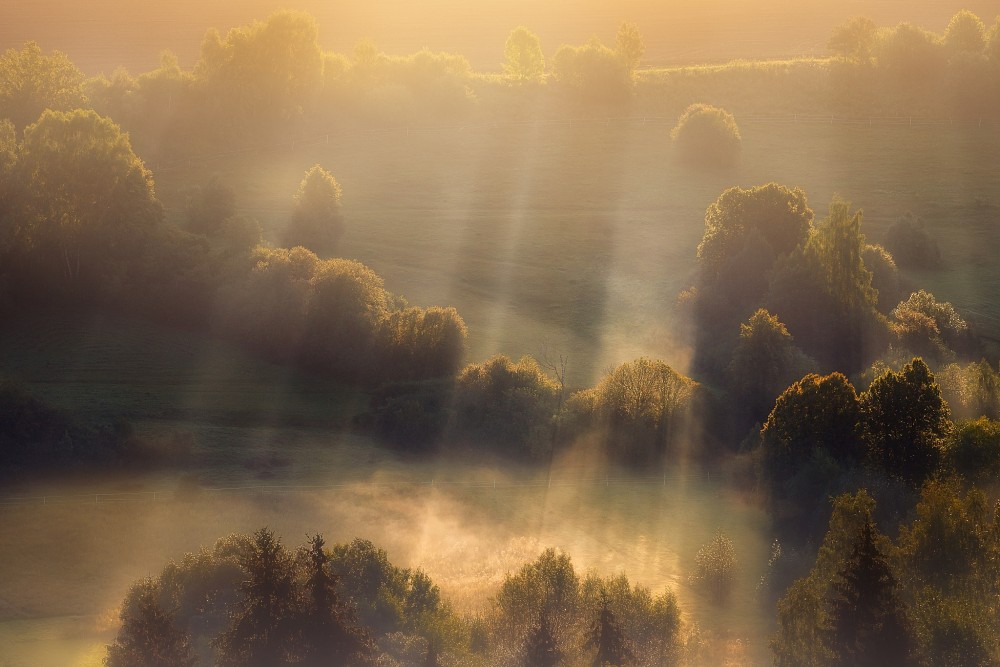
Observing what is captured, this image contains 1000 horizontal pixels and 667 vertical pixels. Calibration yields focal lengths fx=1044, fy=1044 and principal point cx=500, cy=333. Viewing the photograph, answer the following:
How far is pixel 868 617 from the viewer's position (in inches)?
1029

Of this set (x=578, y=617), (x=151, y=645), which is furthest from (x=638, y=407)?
(x=151, y=645)

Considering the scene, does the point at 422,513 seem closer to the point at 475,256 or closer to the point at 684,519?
the point at 684,519

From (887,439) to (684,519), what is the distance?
8198mm

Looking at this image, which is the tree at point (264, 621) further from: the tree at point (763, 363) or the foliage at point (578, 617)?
the tree at point (763, 363)

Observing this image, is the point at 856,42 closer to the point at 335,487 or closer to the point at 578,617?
the point at 335,487

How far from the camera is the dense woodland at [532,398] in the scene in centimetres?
2686

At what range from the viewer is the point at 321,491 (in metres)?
40.1

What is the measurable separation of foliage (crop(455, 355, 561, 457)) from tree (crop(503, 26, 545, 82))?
8089 centimetres

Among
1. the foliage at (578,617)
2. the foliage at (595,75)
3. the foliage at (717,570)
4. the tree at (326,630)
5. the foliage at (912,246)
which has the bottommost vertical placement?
the tree at (326,630)

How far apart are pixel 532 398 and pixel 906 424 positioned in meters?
15.6

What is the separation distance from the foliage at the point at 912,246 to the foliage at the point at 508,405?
33996 mm

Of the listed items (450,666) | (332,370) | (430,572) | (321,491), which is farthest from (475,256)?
(450,666)

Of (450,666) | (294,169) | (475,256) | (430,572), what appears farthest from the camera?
(294,169)

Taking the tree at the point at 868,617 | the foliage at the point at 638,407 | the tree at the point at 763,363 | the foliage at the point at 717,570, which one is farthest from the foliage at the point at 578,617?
the tree at the point at 763,363
